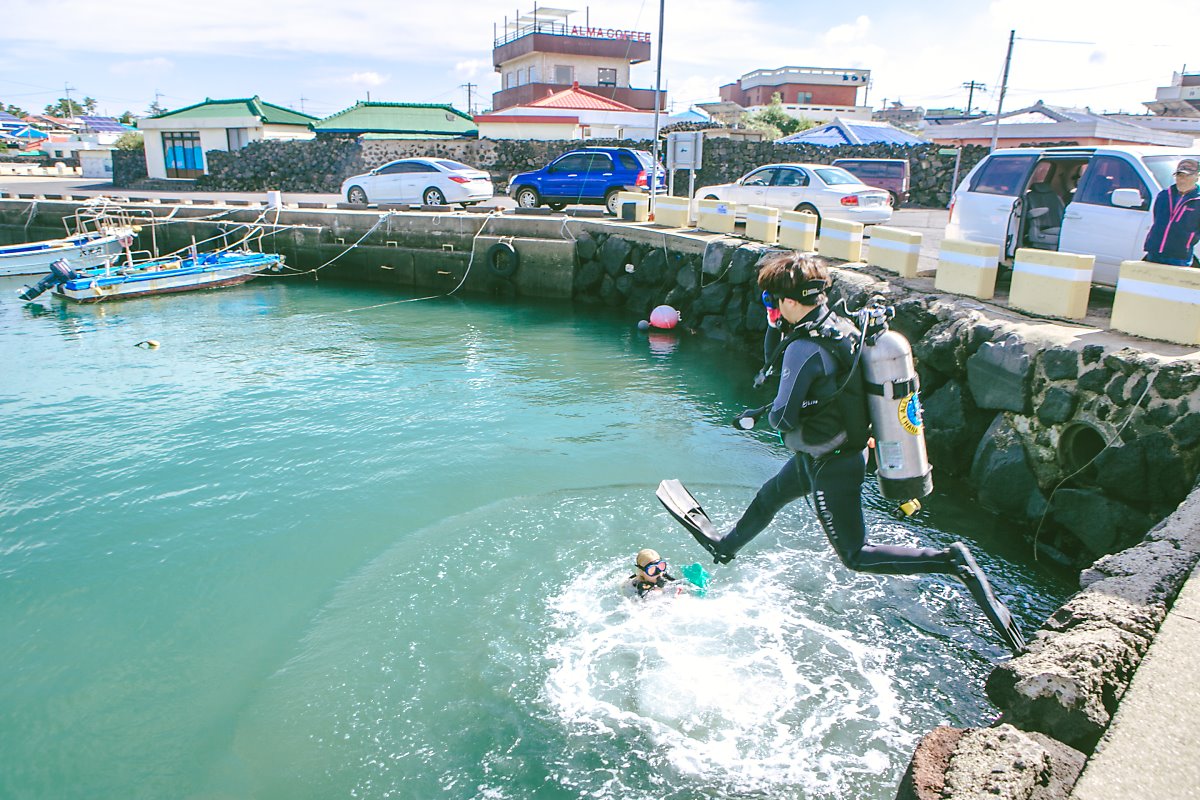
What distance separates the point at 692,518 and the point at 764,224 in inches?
412

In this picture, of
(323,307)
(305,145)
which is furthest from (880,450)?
(305,145)

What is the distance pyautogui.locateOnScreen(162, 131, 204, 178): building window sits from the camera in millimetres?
39469

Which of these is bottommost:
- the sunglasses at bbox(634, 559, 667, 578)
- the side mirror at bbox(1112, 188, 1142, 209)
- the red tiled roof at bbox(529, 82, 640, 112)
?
the sunglasses at bbox(634, 559, 667, 578)

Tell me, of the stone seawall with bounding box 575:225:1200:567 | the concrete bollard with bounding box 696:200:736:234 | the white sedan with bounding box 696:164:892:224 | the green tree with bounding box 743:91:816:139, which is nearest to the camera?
the stone seawall with bounding box 575:225:1200:567

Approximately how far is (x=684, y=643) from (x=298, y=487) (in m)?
4.69

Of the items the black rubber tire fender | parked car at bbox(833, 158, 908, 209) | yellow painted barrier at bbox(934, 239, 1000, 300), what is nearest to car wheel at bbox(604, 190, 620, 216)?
the black rubber tire fender

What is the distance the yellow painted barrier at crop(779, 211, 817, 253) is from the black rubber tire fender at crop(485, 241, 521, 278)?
7.50 meters

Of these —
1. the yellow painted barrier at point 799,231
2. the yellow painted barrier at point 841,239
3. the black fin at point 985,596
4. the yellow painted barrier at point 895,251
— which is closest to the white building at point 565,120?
the yellow painted barrier at point 799,231

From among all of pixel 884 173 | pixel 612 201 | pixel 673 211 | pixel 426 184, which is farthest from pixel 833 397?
pixel 884 173

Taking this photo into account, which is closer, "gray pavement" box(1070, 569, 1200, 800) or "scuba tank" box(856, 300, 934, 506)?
"gray pavement" box(1070, 569, 1200, 800)

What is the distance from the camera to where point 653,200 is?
1923 cm

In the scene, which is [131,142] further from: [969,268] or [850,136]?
[969,268]

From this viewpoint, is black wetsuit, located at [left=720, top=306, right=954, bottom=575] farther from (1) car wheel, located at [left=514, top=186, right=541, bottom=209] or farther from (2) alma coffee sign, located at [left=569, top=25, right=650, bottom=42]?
(2) alma coffee sign, located at [left=569, top=25, right=650, bottom=42]

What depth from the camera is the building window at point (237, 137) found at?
38.4 meters
